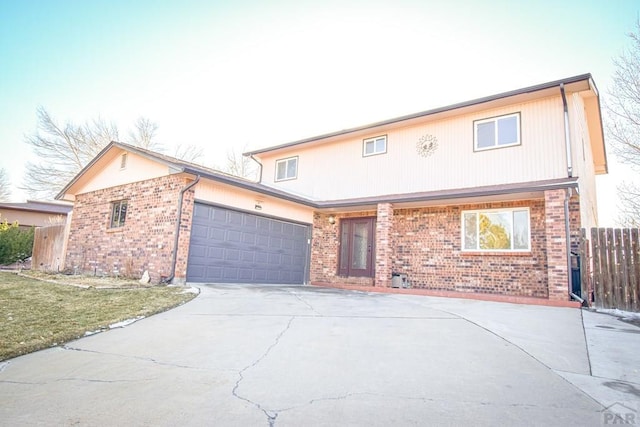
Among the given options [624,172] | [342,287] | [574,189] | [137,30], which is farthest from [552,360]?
[137,30]

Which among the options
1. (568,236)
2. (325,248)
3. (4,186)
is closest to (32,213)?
(4,186)

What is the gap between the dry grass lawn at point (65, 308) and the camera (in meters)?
4.10

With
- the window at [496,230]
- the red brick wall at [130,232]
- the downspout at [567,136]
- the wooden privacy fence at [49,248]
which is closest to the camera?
the downspout at [567,136]

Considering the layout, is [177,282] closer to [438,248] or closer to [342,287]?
[342,287]

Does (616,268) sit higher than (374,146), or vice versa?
(374,146)

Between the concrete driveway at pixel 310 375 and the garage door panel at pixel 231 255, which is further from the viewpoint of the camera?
the garage door panel at pixel 231 255

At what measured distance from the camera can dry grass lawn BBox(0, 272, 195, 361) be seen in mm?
4100

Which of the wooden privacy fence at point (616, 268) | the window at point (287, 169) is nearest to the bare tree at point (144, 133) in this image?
the window at point (287, 169)

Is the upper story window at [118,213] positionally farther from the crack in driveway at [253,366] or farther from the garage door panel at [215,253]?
the crack in driveway at [253,366]

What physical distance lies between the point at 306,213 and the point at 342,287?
10.6ft

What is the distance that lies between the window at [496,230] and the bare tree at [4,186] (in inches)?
1516

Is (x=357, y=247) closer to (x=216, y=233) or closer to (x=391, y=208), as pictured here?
(x=391, y=208)

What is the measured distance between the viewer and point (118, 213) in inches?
457

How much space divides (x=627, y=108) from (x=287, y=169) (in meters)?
12.5
